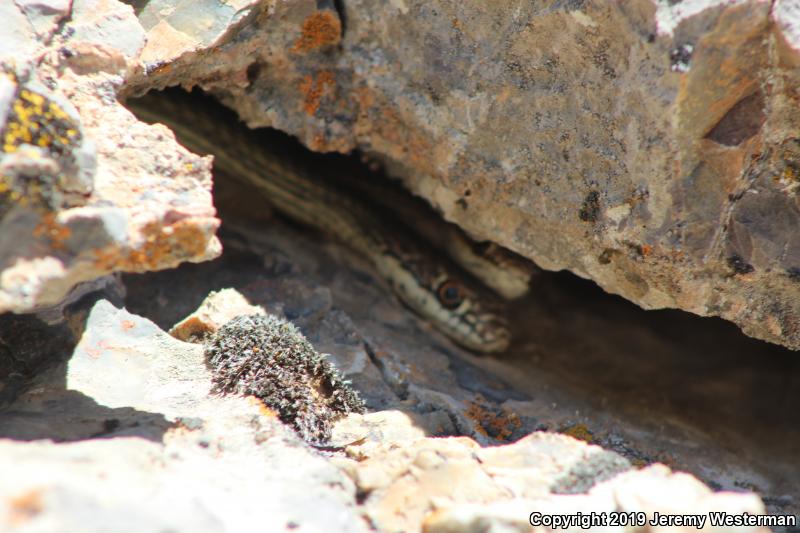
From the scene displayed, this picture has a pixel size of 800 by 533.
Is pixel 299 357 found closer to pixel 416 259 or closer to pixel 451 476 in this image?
pixel 451 476

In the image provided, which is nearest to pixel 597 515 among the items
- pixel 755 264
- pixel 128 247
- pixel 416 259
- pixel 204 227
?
pixel 755 264

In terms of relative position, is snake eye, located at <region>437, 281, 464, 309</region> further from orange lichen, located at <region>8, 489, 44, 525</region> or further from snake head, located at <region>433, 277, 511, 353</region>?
orange lichen, located at <region>8, 489, 44, 525</region>

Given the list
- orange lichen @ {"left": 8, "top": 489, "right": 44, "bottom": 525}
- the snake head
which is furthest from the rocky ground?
the snake head

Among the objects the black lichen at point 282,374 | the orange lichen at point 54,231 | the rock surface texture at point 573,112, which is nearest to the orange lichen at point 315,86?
the rock surface texture at point 573,112

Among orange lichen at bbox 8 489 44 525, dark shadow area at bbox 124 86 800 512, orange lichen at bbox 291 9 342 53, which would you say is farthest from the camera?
dark shadow area at bbox 124 86 800 512

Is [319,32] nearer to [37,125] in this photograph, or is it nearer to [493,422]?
[37,125]

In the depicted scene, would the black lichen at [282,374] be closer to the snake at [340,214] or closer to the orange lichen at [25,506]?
the orange lichen at [25,506]
